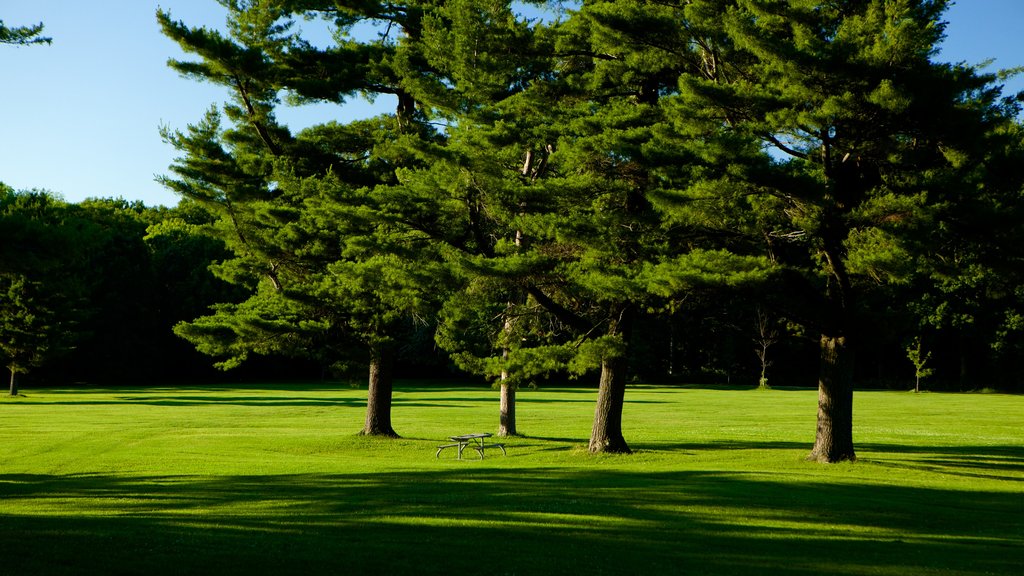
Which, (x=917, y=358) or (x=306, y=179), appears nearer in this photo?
(x=306, y=179)

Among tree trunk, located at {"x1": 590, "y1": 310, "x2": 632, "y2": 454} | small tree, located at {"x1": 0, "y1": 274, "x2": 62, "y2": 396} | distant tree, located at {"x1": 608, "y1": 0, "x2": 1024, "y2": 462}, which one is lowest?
tree trunk, located at {"x1": 590, "y1": 310, "x2": 632, "y2": 454}

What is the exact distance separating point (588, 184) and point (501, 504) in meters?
8.42

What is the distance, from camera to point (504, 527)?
10.7 m

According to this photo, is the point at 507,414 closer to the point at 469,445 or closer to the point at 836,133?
the point at 469,445

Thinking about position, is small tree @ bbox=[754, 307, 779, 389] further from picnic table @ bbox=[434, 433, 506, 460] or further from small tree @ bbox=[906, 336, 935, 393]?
picnic table @ bbox=[434, 433, 506, 460]

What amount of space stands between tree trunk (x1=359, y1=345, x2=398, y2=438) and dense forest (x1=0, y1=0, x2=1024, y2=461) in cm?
8

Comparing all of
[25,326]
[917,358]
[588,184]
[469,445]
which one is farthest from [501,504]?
[917,358]

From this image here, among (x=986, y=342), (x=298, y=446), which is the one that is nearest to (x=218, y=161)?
(x=298, y=446)

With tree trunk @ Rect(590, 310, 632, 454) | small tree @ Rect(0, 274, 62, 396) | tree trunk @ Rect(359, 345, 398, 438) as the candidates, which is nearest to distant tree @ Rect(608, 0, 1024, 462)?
tree trunk @ Rect(590, 310, 632, 454)

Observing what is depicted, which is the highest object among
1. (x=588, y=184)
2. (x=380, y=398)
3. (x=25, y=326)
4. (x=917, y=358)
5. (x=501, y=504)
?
(x=588, y=184)

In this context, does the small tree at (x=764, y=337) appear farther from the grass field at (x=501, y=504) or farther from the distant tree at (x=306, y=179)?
the distant tree at (x=306, y=179)

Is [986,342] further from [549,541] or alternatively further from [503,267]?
[549,541]

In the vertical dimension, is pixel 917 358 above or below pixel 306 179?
below

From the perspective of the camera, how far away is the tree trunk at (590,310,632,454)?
20672 millimetres
